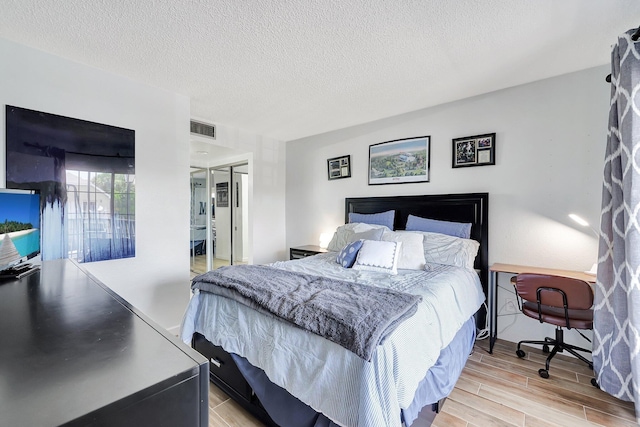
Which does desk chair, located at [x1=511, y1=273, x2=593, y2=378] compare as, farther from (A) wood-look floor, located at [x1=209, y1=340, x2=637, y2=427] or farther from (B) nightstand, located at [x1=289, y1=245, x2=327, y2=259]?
(B) nightstand, located at [x1=289, y1=245, x2=327, y2=259]

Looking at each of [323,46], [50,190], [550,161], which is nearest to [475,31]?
[323,46]

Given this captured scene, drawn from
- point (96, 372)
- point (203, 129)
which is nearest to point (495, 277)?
point (96, 372)

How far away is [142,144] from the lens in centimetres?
270

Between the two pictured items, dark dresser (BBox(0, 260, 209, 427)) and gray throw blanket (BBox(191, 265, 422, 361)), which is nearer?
dark dresser (BBox(0, 260, 209, 427))

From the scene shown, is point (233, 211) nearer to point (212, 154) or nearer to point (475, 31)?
point (212, 154)

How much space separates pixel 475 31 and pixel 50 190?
3.28 m

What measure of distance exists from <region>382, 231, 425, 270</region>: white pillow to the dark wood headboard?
51 cm

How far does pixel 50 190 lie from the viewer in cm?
219

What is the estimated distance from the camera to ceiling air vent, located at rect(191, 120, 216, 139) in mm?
3520

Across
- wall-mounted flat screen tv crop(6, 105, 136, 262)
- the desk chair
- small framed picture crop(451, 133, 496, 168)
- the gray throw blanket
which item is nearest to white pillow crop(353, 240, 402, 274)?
the gray throw blanket

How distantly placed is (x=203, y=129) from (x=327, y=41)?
221cm

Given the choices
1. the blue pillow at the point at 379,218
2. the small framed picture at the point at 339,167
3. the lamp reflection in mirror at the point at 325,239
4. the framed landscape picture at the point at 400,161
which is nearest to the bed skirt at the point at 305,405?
the blue pillow at the point at 379,218

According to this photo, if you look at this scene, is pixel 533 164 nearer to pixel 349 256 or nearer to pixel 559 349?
pixel 559 349

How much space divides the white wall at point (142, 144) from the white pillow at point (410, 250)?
7.14 feet
